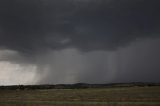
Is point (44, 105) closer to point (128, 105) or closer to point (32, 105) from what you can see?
point (32, 105)

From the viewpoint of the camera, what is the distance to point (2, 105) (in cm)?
4631

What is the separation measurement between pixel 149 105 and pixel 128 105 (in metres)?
2.91

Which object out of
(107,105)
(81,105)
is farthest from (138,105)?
(81,105)

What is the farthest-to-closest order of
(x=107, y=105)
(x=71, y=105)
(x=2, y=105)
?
1. (x=2, y=105)
2. (x=71, y=105)
3. (x=107, y=105)

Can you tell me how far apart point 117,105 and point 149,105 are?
14.5 feet

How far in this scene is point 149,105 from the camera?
124 feet

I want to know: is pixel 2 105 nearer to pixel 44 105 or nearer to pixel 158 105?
pixel 44 105

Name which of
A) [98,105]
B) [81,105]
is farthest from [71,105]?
[98,105]

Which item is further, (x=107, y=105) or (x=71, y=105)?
(x=71, y=105)

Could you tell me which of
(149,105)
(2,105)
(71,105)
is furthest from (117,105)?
(2,105)

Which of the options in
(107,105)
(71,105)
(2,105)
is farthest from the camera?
(2,105)

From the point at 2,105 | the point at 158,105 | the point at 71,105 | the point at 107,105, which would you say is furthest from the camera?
the point at 2,105

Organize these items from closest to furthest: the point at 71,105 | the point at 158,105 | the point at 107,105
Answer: the point at 158,105 < the point at 107,105 < the point at 71,105

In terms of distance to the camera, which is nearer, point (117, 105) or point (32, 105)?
point (117, 105)
